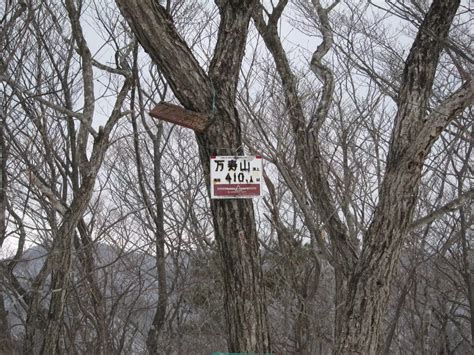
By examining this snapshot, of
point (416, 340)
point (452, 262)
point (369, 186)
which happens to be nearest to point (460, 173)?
point (369, 186)

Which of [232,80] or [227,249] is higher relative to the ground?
[232,80]

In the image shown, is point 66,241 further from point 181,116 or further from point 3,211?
point 181,116

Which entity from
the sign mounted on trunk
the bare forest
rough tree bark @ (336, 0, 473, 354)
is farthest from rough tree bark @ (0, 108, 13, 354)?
rough tree bark @ (336, 0, 473, 354)

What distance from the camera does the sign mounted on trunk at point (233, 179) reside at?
252cm

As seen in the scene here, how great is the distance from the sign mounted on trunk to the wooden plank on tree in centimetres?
16

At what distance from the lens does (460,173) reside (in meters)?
5.64

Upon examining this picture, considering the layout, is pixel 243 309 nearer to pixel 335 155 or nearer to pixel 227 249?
pixel 227 249

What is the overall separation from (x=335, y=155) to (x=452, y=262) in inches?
85.9

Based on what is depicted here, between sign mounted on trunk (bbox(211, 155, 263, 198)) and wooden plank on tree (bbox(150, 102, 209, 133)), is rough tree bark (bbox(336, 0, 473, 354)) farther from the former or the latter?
wooden plank on tree (bbox(150, 102, 209, 133))

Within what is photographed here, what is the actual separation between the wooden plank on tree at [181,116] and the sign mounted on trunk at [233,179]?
0.16 metres

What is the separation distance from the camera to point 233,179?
8.30 feet

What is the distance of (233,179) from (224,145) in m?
0.17

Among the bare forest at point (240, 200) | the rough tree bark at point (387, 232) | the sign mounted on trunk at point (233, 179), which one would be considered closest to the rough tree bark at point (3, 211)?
the bare forest at point (240, 200)

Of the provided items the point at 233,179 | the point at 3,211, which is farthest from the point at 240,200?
the point at 3,211
